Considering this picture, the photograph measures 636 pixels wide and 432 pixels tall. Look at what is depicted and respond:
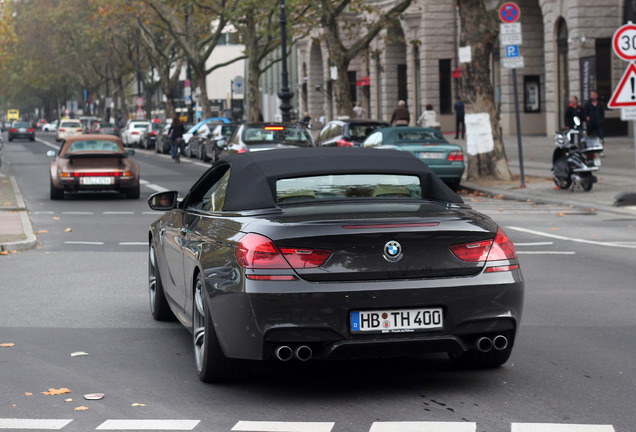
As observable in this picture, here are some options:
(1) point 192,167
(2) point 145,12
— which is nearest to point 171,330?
(1) point 192,167

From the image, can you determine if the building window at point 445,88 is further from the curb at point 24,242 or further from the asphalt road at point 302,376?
the asphalt road at point 302,376

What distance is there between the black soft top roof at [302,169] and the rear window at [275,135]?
20.2 metres

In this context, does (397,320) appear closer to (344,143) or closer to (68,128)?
(344,143)

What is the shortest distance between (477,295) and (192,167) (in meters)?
32.2

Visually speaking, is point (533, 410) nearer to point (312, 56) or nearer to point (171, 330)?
point (171, 330)

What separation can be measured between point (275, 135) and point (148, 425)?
74.2 feet

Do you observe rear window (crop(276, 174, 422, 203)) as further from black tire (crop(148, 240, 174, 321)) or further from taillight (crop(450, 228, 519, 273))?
black tire (crop(148, 240, 174, 321))

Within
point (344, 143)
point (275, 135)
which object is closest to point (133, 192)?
point (275, 135)

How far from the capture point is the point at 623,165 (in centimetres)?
2866

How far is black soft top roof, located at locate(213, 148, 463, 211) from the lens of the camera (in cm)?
713

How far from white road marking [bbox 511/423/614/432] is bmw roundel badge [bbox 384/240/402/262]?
109cm

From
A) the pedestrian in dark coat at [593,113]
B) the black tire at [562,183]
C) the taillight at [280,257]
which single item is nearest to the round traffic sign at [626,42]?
the black tire at [562,183]

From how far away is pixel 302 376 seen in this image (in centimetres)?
721

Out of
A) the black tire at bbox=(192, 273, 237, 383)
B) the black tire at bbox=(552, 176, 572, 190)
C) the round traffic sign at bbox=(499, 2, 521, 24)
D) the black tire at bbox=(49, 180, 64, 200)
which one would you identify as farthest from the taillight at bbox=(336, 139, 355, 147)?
the black tire at bbox=(192, 273, 237, 383)
